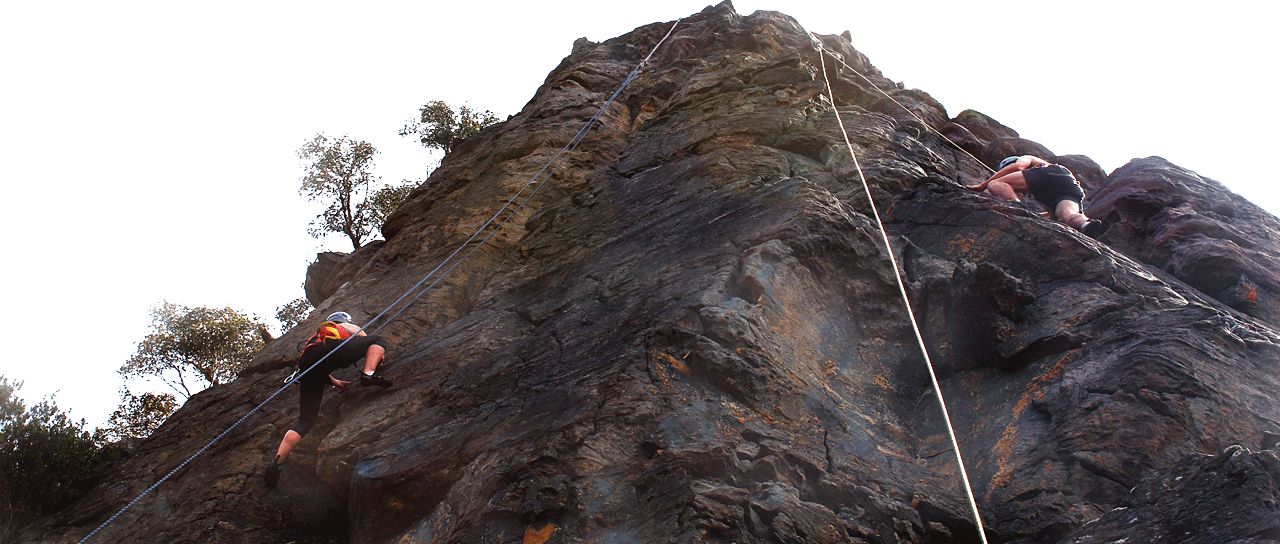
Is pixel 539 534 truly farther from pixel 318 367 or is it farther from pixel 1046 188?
pixel 1046 188

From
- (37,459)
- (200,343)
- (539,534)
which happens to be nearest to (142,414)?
(200,343)

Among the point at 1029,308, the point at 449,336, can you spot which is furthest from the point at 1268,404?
the point at 449,336

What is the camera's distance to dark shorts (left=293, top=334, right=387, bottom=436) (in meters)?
8.50

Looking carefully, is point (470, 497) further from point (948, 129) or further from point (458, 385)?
point (948, 129)

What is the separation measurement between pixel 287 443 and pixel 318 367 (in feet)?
2.87

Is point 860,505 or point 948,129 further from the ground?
→ point 948,129

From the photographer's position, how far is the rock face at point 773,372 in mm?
5363

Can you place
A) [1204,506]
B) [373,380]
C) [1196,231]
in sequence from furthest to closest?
[1196,231] < [373,380] < [1204,506]

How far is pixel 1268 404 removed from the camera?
18.7 ft

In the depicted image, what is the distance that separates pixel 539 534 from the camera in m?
5.32

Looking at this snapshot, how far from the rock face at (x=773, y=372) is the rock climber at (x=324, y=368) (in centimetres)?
21

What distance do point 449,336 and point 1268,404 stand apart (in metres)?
7.55

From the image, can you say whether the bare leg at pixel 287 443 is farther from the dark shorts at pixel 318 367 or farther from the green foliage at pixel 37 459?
the green foliage at pixel 37 459

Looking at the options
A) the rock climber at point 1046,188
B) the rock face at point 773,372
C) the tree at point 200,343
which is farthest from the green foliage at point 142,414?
the rock climber at point 1046,188
